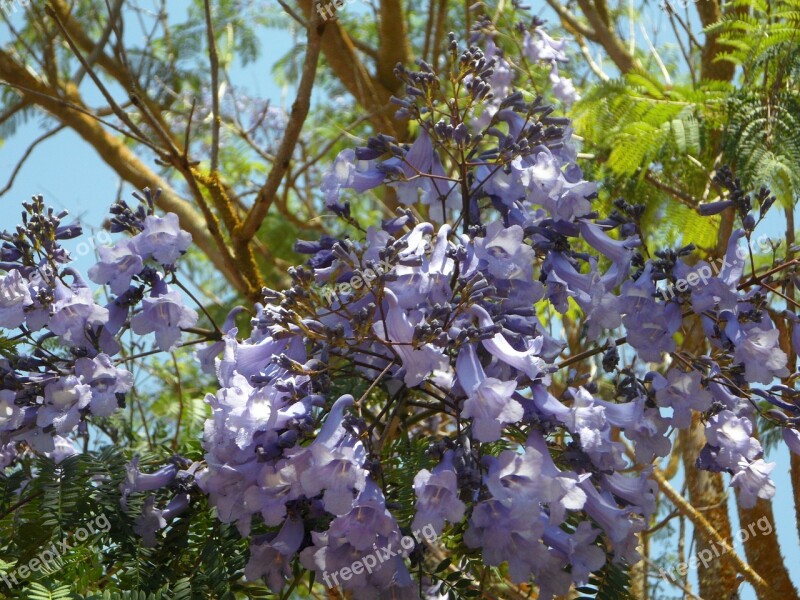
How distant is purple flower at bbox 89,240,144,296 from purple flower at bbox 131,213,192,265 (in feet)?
0.06

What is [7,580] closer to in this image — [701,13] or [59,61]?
[701,13]

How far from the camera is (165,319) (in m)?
2.39

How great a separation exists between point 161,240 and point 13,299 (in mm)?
389

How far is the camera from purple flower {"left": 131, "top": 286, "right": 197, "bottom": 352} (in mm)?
2357

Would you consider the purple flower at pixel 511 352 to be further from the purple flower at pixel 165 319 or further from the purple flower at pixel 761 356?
the purple flower at pixel 165 319

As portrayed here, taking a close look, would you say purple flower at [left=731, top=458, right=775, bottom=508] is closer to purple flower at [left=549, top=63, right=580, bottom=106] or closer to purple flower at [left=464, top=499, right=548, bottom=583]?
purple flower at [left=464, top=499, right=548, bottom=583]

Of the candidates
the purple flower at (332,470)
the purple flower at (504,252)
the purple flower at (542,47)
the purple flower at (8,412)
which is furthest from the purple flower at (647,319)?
the purple flower at (542,47)

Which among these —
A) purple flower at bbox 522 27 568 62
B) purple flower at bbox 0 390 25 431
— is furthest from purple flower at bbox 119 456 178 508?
purple flower at bbox 522 27 568 62

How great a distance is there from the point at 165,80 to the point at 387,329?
459cm

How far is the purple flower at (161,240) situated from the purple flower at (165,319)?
0.31 feet

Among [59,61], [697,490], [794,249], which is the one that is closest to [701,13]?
[697,490]

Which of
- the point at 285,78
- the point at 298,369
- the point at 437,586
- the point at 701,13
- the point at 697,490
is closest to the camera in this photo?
the point at 298,369

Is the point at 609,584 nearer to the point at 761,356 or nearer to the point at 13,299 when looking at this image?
the point at 761,356

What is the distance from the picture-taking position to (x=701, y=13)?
15.8ft
